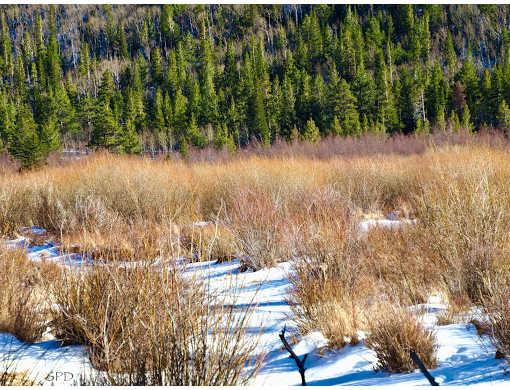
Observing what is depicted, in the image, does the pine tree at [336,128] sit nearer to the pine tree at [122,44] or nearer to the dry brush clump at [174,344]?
the dry brush clump at [174,344]

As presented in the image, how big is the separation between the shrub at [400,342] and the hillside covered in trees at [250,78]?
104 ft

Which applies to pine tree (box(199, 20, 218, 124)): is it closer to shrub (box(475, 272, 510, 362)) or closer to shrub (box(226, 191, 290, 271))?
shrub (box(226, 191, 290, 271))

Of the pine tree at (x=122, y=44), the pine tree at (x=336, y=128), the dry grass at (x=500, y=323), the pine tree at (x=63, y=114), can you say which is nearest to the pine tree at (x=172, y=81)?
the pine tree at (x=63, y=114)

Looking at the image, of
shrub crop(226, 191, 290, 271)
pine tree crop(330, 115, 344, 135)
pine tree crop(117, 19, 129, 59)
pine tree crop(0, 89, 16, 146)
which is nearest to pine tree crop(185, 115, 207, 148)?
pine tree crop(330, 115, 344, 135)

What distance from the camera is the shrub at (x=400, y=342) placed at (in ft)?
8.67

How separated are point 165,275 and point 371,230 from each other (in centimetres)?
430

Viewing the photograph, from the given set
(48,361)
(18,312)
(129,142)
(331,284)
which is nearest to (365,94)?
(129,142)

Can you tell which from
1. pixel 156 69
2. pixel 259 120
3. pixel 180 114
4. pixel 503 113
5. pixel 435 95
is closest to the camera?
pixel 503 113

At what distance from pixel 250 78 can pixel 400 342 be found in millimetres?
56414

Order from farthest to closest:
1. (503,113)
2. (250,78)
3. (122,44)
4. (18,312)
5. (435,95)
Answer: (122,44)
(250,78)
(435,95)
(503,113)
(18,312)

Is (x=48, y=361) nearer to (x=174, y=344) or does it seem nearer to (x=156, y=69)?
(x=174, y=344)

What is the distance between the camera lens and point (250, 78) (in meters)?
56.4

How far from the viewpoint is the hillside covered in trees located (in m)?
44.2

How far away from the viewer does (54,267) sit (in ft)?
15.1
